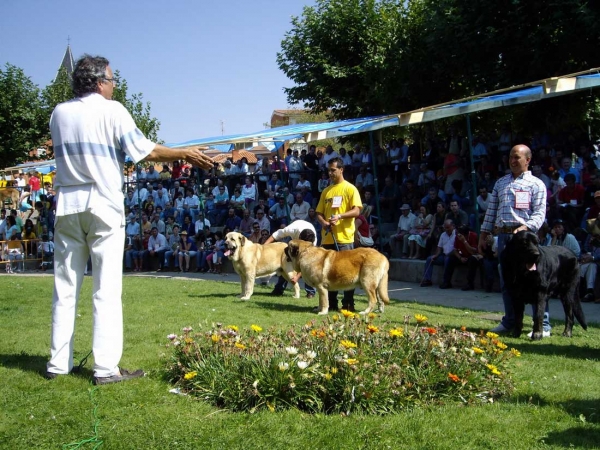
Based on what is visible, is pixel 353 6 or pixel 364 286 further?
pixel 353 6

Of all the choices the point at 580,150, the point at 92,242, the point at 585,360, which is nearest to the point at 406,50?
the point at 580,150

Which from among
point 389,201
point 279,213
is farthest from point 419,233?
point 279,213

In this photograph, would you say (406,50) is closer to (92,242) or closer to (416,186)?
(416,186)

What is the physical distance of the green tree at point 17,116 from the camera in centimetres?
3378

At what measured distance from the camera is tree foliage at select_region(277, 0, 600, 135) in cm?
1672

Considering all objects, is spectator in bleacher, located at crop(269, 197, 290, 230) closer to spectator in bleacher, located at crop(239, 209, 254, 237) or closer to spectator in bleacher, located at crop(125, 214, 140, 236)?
spectator in bleacher, located at crop(239, 209, 254, 237)

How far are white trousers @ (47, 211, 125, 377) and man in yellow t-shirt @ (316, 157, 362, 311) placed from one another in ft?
15.0

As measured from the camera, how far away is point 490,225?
25.1 feet

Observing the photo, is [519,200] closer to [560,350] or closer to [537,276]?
[537,276]

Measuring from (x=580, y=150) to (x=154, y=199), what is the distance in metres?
14.7

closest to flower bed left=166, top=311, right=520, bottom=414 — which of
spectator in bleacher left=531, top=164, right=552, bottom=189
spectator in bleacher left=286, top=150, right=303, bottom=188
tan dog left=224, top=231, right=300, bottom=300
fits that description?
tan dog left=224, top=231, right=300, bottom=300

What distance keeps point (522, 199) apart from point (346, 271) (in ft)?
9.01

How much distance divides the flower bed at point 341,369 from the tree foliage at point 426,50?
12.7 metres

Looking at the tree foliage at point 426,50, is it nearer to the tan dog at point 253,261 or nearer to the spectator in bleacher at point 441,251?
the spectator in bleacher at point 441,251
